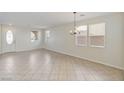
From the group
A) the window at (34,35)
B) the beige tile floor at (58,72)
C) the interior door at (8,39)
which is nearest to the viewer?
the beige tile floor at (58,72)

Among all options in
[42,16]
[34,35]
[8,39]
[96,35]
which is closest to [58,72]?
[42,16]

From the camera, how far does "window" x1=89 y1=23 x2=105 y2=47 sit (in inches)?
243

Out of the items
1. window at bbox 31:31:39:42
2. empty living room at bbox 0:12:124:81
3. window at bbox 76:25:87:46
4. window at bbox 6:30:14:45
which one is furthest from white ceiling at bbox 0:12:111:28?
window at bbox 31:31:39:42

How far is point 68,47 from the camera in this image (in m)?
9.07

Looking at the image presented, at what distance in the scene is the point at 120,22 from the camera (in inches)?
201

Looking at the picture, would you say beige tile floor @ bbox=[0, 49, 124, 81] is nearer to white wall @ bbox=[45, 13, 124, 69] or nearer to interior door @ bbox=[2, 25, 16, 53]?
white wall @ bbox=[45, 13, 124, 69]

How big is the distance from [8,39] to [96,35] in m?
7.09

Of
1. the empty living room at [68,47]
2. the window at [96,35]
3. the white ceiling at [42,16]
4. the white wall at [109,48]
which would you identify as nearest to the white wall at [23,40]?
the empty living room at [68,47]

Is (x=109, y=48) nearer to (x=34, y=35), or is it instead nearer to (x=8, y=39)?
(x=8, y=39)

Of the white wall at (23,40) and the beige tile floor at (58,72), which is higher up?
the white wall at (23,40)

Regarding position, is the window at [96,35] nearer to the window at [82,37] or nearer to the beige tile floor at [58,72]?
the window at [82,37]

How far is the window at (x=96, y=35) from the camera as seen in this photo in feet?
20.2
